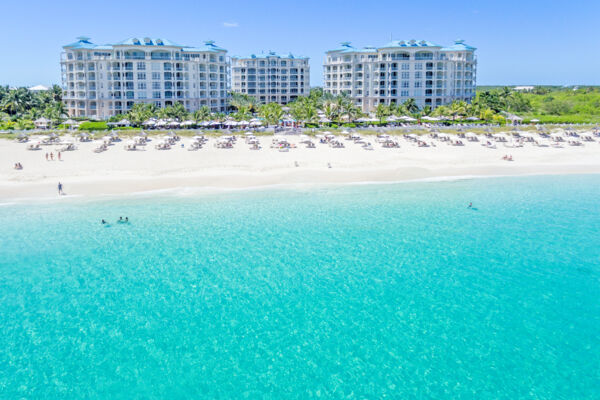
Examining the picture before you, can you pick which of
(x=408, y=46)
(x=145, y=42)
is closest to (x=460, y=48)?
(x=408, y=46)

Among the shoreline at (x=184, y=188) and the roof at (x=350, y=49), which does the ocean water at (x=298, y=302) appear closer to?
the shoreline at (x=184, y=188)

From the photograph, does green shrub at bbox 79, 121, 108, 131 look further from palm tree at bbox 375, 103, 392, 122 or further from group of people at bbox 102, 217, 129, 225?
palm tree at bbox 375, 103, 392, 122

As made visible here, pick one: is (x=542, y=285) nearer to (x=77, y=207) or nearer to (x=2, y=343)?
(x=2, y=343)

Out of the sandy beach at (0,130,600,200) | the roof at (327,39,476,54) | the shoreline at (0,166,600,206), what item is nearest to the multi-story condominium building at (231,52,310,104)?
the roof at (327,39,476,54)

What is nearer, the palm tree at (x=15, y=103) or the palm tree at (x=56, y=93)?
the palm tree at (x=15, y=103)

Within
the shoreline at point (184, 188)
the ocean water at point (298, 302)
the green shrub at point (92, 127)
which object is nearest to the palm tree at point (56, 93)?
the green shrub at point (92, 127)

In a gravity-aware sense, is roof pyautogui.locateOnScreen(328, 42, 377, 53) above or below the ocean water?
above

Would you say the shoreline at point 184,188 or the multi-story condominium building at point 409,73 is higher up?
the multi-story condominium building at point 409,73

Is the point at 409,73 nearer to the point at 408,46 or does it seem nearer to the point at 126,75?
the point at 408,46
